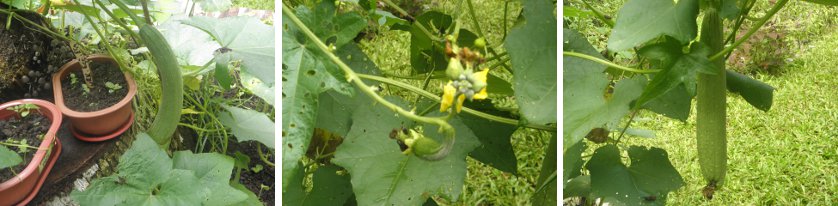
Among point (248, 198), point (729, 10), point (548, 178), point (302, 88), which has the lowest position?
point (248, 198)

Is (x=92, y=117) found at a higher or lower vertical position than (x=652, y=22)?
lower

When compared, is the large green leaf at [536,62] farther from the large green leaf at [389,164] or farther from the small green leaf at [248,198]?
the small green leaf at [248,198]

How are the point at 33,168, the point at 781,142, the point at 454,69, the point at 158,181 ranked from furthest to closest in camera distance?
the point at 781,142 → the point at 33,168 → the point at 158,181 → the point at 454,69

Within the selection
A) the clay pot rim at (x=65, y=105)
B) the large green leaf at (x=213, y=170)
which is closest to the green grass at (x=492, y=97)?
the large green leaf at (x=213, y=170)

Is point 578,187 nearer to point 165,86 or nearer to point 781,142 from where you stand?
point 781,142

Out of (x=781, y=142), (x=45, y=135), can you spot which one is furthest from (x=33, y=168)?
(x=781, y=142)

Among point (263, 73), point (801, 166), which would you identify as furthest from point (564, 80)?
point (801, 166)

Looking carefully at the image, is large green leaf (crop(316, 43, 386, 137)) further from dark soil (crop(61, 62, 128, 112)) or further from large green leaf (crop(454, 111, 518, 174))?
dark soil (crop(61, 62, 128, 112))
